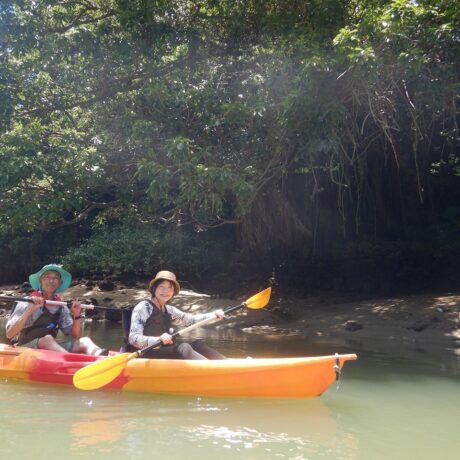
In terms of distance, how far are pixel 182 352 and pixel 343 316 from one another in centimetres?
473

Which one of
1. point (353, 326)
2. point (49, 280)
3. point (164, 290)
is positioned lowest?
point (353, 326)

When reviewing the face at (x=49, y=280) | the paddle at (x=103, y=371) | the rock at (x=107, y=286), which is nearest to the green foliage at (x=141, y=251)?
the rock at (x=107, y=286)

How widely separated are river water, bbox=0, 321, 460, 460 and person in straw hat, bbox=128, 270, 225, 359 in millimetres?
363

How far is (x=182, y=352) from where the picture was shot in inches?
163

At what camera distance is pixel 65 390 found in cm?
417

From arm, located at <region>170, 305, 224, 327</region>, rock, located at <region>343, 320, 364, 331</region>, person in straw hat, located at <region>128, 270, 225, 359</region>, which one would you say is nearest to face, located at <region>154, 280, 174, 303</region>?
person in straw hat, located at <region>128, 270, 225, 359</region>

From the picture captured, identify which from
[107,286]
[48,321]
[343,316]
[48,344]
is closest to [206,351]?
[48,344]

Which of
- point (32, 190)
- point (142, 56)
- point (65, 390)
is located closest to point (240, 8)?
point (142, 56)

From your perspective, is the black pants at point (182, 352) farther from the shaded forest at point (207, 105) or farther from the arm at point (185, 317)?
the shaded forest at point (207, 105)

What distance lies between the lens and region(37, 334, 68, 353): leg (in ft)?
15.0

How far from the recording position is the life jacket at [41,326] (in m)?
4.72

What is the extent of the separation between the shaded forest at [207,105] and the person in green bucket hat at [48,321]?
197cm

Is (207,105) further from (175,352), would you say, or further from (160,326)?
(175,352)

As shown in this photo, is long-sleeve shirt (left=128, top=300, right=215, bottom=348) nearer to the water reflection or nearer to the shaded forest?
the water reflection
